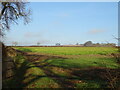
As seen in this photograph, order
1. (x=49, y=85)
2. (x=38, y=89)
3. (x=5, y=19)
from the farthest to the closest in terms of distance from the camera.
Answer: (x=5, y=19) < (x=49, y=85) < (x=38, y=89)

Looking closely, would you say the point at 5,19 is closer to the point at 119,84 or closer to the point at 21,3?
the point at 21,3

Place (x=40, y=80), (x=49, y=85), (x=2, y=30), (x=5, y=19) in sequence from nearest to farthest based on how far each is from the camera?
(x=49, y=85), (x=40, y=80), (x=2, y=30), (x=5, y=19)

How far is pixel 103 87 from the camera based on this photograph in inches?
300

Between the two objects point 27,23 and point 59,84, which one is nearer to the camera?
point 59,84

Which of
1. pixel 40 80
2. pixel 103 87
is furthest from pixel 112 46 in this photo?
pixel 40 80

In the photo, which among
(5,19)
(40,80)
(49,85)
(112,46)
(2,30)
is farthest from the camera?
(5,19)

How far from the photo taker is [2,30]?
23484 millimetres

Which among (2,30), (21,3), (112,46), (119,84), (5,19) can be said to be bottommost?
(119,84)

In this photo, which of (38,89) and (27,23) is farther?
(27,23)

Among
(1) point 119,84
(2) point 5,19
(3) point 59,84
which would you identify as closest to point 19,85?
(3) point 59,84

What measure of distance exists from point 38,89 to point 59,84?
3.89 feet

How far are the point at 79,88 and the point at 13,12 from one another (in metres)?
21.4

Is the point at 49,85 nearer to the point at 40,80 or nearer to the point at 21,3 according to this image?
the point at 40,80

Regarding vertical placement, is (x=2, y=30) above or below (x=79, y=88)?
above
